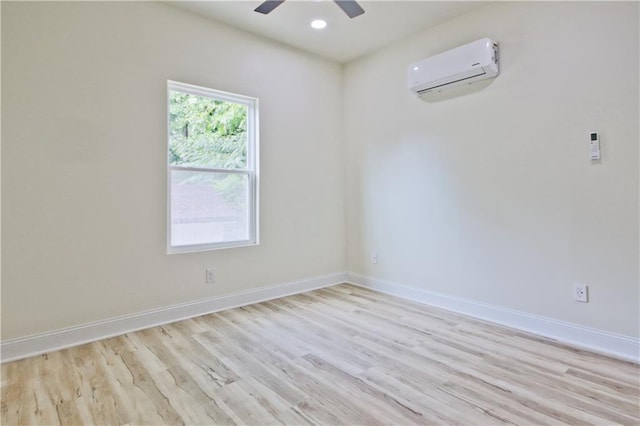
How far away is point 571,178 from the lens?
2578mm

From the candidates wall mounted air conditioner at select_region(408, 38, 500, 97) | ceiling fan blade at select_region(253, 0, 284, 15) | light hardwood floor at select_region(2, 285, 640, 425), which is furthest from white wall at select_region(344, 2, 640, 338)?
ceiling fan blade at select_region(253, 0, 284, 15)

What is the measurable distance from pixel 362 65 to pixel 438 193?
71.9 inches

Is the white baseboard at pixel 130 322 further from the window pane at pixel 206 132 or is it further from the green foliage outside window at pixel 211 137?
the window pane at pixel 206 132

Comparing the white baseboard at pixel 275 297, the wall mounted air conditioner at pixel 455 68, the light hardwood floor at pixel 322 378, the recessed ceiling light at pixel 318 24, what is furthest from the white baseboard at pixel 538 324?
the recessed ceiling light at pixel 318 24

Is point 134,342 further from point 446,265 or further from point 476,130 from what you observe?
point 476,130

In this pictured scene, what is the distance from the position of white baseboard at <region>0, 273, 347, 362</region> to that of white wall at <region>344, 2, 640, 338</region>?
1.24m

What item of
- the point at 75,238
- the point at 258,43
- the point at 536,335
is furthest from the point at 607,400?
the point at 258,43

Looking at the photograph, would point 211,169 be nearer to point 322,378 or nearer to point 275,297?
point 275,297

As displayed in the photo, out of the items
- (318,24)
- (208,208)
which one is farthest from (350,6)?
(208,208)

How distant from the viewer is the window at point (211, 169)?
A: 123 inches

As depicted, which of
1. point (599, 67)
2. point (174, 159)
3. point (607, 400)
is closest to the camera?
point (607, 400)

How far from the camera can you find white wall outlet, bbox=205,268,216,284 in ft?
10.8

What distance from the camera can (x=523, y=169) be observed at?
2.84m

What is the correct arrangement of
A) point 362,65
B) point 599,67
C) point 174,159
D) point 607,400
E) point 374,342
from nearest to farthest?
point 607,400
point 599,67
point 374,342
point 174,159
point 362,65
